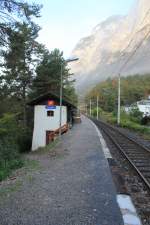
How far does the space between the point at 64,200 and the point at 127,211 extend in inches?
54.1

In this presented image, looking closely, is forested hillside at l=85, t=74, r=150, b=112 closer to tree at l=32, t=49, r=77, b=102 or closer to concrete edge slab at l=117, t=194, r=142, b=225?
tree at l=32, t=49, r=77, b=102

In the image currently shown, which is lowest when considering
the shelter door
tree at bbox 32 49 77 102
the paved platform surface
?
the shelter door

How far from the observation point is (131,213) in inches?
240

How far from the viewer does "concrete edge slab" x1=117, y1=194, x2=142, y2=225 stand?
18.5 ft

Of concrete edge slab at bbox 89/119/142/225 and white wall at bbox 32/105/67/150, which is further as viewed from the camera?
white wall at bbox 32/105/67/150

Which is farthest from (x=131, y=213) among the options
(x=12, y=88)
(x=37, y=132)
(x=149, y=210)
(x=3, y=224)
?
(x=12, y=88)

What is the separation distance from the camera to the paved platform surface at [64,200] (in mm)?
5520

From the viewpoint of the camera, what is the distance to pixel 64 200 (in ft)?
21.9

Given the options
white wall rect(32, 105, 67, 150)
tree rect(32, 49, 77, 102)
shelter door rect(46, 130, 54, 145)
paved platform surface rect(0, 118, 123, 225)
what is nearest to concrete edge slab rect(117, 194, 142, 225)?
paved platform surface rect(0, 118, 123, 225)

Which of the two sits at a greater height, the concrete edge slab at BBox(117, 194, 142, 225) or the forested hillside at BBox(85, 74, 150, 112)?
the forested hillside at BBox(85, 74, 150, 112)

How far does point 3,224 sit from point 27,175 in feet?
14.0

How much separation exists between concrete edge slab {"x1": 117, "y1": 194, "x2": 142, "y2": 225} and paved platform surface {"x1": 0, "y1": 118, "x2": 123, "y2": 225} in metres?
0.12

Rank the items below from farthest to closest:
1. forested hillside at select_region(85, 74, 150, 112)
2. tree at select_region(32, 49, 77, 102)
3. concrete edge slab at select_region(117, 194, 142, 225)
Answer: forested hillside at select_region(85, 74, 150, 112)
tree at select_region(32, 49, 77, 102)
concrete edge slab at select_region(117, 194, 142, 225)

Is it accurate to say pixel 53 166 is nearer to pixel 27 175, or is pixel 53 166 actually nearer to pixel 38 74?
pixel 27 175
